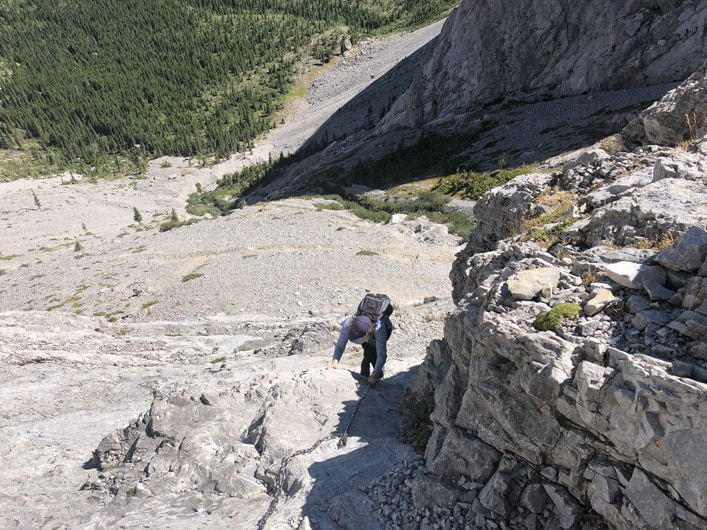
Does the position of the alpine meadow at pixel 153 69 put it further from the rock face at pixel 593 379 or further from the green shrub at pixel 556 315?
the green shrub at pixel 556 315

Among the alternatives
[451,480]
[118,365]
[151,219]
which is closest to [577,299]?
[451,480]

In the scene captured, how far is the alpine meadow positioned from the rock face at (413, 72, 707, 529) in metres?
106

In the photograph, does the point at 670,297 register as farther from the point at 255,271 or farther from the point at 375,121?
the point at 375,121

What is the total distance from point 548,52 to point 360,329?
62.2 metres

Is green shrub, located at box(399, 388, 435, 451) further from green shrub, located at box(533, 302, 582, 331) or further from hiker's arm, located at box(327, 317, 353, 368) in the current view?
green shrub, located at box(533, 302, 582, 331)

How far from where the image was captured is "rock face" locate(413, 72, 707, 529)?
166 inches

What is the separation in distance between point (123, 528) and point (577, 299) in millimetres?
8233

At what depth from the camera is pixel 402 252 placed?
99.2 ft

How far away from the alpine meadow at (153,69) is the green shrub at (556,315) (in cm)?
10745

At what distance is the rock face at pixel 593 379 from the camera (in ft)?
13.9

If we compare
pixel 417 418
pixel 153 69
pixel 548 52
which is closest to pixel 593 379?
pixel 417 418

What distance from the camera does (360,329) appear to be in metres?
10.2

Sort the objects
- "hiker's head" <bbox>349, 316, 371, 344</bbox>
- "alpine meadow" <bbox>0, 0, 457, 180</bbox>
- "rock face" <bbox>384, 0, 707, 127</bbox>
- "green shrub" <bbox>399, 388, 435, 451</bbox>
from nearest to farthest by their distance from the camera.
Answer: "green shrub" <bbox>399, 388, 435, 451</bbox> < "hiker's head" <bbox>349, 316, 371, 344</bbox> < "rock face" <bbox>384, 0, 707, 127</bbox> < "alpine meadow" <bbox>0, 0, 457, 180</bbox>

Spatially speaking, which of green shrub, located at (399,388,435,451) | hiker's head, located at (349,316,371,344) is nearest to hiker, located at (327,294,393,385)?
hiker's head, located at (349,316,371,344)
